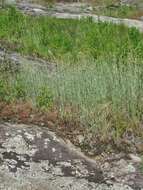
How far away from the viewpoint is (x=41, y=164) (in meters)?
7.91

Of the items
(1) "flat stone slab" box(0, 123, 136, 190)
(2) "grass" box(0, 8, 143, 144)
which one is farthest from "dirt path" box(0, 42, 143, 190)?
(2) "grass" box(0, 8, 143, 144)

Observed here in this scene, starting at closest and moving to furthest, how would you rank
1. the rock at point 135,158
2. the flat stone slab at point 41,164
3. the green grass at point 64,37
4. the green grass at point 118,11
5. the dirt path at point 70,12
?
the flat stone slab at point 41,164 < the rock at point 135,158 < the green grass at point 64,37 < the dirt path at point 70,12 < the green grass at point 118,11

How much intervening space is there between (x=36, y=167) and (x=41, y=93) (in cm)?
234

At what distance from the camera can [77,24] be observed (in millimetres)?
21797

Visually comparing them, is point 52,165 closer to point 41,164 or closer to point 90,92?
point 41,164

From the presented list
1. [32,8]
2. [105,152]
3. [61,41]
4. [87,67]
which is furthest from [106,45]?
[32,8]

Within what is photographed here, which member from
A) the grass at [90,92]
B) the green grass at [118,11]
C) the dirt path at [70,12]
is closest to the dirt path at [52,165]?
the grass at [90,92]

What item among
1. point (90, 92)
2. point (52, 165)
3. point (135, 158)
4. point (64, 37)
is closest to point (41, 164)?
point (52, 165)

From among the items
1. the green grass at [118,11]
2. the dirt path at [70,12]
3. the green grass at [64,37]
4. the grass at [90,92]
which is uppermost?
the grass at [90,92]

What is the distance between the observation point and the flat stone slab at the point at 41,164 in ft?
24.5

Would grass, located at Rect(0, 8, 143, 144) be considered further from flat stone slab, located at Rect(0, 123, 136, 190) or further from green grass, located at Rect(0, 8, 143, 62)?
green grass, located at Rect(0, 8, 143, 62)

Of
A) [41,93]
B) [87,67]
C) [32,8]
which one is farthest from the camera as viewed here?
[32,8]

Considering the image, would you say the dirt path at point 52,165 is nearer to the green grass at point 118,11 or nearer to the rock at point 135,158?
the rock at point 135,158

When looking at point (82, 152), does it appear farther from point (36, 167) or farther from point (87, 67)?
point (87, 67)
